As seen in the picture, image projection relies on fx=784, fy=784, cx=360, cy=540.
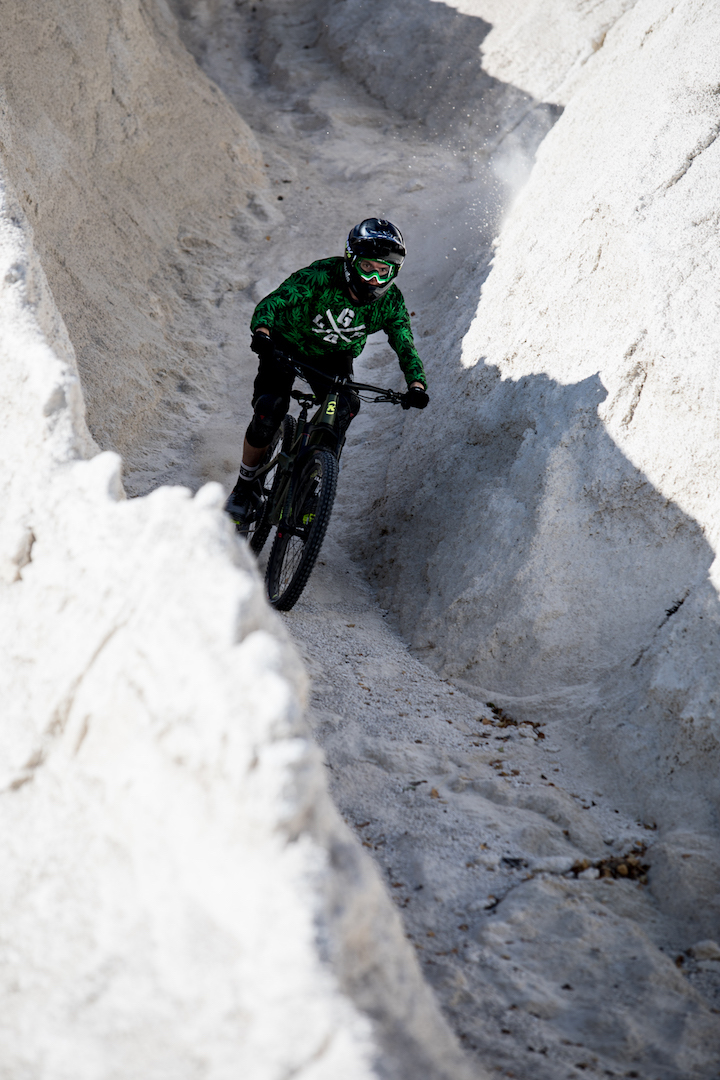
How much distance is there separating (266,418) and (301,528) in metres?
0.80

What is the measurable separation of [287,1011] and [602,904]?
149 centimetres

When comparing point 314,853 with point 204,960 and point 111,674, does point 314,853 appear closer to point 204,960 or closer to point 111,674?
point 204,960

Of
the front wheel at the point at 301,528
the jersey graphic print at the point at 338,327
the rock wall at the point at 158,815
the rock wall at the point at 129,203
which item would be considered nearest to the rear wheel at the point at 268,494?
the front wheel at the point at 301,528

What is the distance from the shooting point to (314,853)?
1632mm

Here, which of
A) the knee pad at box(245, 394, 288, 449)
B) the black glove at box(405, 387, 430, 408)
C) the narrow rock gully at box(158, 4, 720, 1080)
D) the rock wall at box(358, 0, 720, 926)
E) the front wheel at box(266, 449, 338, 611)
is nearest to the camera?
the narrow rock gully at box(158, 4, 720, 1080)

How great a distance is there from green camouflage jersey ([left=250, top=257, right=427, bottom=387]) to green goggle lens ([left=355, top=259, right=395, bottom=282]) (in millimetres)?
181

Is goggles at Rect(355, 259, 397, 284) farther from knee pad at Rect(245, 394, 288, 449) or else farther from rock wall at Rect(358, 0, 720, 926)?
rock wall at Rect(358, 0, 720, 926)

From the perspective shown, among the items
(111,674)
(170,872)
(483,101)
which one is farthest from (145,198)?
(170,872)

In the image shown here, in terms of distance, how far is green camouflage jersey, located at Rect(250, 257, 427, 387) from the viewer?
4.46 meters

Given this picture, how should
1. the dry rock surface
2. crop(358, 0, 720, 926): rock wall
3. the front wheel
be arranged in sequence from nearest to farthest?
the dry rock surface → crop(358, 0, 720, 926): rock wall → the front wheel

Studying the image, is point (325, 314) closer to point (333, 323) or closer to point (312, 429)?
point (333, 323)

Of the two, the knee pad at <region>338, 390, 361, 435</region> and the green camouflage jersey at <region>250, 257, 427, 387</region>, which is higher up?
the green camouflage jersey at <region>250, 257, 427, 387</region>

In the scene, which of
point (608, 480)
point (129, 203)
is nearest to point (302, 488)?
point (608, 480)

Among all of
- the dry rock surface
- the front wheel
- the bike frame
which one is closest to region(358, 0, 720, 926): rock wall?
the dry rock surface
